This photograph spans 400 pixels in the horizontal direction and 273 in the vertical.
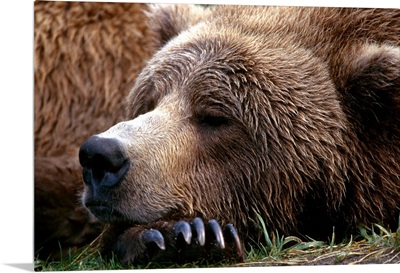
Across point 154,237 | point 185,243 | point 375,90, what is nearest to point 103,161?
point 154,237

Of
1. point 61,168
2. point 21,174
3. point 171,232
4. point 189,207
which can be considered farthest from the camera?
point 61,168

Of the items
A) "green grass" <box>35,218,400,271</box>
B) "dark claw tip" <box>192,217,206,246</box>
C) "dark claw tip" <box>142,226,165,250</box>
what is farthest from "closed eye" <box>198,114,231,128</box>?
"dark claw tip" <box>142,226,165,250</box>

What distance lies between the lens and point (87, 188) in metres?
5.46

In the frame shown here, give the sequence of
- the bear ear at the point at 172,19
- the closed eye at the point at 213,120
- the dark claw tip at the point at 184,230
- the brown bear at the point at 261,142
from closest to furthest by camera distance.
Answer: the dark claw tip at the point at 184,230
the brown bear at the point at 261,142
the closed eye at the point at 213,120
the bear ear at the point at 172,19

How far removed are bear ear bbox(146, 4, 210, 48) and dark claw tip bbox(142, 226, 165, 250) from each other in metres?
2.01

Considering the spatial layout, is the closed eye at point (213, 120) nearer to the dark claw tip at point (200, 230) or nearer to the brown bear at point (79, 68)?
the dark claw tip at point (200, 230)

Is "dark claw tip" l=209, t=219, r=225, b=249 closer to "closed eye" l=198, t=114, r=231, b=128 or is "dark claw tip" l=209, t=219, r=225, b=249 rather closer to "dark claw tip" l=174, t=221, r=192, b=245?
"dark claw tip" l=174, t=221, r=192, b=245

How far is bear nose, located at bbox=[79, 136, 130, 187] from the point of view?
17.0 feet

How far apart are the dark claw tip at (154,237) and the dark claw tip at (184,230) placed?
0.09 metres

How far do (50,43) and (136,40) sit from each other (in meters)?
0.71

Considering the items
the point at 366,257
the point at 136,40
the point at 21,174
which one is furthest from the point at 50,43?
the point at 366,257

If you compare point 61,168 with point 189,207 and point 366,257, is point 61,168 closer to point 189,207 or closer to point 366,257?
point 189,207

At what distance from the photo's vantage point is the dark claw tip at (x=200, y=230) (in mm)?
5082

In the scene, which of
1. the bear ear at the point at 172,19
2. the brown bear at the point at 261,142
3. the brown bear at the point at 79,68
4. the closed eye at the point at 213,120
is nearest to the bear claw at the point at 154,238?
the brown bear at the point at 261,142
